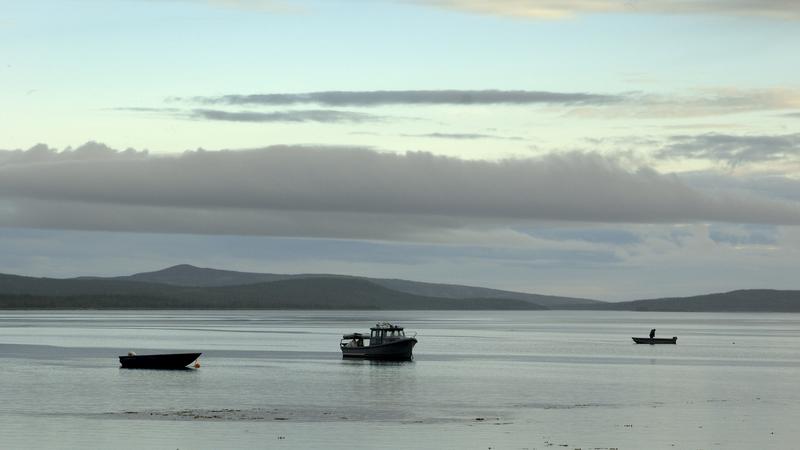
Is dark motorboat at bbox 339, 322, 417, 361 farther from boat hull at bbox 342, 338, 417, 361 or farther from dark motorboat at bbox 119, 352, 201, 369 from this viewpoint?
dark motorboat at bbox 119, 352, 201, 369

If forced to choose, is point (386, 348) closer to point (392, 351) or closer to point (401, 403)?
point (392, 351)

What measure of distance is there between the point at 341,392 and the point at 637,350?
284 ft

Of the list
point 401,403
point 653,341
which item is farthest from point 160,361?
point 653,341

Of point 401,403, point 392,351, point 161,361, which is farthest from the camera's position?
point 392,351

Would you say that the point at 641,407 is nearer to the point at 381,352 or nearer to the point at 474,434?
the point at 474,434

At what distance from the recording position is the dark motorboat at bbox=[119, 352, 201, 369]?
350 feet

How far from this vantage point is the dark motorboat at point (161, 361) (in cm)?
10681

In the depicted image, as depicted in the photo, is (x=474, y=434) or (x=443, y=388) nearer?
(x=474, y=434)

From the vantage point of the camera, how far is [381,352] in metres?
124

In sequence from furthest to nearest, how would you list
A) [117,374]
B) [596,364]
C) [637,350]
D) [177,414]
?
[637,350] < [596,364] < [117,374] < [177,414]

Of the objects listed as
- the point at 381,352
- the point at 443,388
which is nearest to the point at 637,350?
the point at 381,352

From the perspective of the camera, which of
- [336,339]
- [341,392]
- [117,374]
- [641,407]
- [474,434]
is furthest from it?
[336,339]

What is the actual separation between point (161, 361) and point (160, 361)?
90 mm

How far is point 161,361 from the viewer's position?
353 feet
